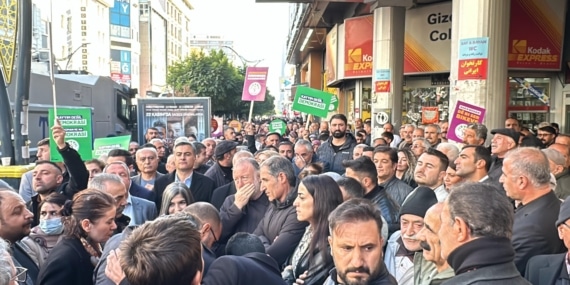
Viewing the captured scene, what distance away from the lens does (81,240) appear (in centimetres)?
354

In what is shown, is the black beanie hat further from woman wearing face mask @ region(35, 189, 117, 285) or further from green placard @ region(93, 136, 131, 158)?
green placard @ region(93, 136, 131, 158)

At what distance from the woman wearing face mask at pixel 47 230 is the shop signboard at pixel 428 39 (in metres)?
13.9

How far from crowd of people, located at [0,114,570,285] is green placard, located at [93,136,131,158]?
6.19ft

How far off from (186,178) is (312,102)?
Result: 6.18 metres

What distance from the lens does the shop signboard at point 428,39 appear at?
53.7 ft

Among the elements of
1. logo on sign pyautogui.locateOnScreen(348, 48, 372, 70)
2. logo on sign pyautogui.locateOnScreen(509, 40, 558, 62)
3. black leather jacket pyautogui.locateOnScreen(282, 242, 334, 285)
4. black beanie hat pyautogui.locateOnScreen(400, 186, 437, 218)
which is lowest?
black leather jacket pyautogui.locateOnScreen(282, 242, 334, 285)

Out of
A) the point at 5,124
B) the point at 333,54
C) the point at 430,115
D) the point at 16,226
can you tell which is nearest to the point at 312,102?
the point at 430,115

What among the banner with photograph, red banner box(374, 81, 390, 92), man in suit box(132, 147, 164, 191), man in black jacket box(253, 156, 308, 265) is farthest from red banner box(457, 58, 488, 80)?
red banner box(374, 81, 390, 92)

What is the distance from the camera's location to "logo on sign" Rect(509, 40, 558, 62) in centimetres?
1312

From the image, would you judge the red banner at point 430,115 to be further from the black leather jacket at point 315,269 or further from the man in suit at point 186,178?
the black leather jacket at point 315,269

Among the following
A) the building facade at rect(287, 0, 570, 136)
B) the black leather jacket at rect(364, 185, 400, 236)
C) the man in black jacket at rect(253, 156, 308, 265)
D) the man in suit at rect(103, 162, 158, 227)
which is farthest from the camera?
the building facade at rect(287, 0, 570, 136)

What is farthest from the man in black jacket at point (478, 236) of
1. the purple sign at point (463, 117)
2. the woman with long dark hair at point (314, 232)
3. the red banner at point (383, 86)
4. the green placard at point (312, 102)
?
the red banner at point (383, 86)

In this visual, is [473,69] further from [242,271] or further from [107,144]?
[242,271]

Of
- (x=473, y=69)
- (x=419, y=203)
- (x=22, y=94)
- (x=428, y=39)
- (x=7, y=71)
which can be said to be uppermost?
(x=428, y=39)
